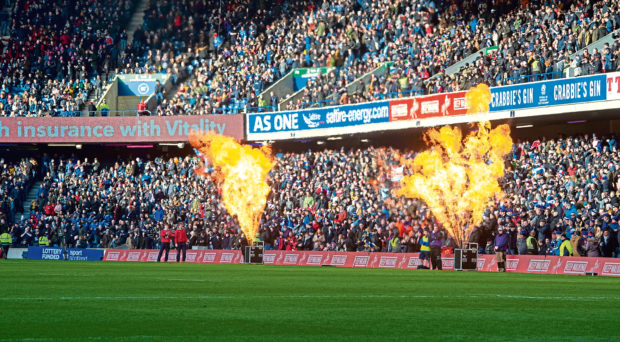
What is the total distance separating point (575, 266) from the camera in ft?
91.6

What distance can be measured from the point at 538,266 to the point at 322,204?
14374mm

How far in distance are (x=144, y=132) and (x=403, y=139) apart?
567 inches

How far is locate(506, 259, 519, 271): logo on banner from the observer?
29862 millimetres

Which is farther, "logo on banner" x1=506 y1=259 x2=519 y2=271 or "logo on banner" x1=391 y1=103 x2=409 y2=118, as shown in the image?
"logo on banner" x1=391 y1=103 x2=409 y2=118

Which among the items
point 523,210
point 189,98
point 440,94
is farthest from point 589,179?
point 189,98

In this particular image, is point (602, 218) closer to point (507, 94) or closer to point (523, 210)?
point (523, 210)

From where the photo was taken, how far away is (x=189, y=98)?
52.1 meters

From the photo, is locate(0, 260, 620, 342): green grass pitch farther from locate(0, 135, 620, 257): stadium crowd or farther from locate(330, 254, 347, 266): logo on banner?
locate(330, 254, 347, 266): logo on banner

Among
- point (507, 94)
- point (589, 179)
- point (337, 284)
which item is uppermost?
point (507, 94)

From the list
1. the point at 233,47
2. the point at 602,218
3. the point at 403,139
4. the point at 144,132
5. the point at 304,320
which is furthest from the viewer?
the point at 233,47

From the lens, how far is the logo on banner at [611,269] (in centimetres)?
2670

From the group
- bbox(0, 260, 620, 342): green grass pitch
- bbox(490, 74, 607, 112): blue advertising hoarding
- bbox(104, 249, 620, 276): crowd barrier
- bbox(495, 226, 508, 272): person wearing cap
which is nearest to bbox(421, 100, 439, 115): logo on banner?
bbox(490, 74, 607, 112): blue advertising hoarding

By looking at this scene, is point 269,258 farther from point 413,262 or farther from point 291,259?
point 413,262

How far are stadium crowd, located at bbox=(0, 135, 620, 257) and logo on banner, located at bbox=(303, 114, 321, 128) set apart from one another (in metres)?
1.55
